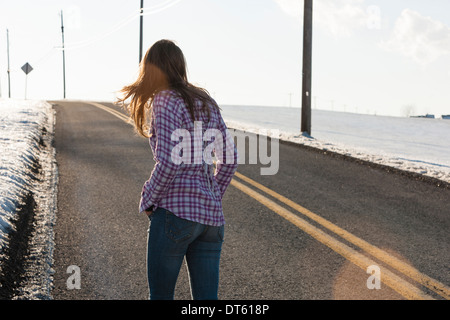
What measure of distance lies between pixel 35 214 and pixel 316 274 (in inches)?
162

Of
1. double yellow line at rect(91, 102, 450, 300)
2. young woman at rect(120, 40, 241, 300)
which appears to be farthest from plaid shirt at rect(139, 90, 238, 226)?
double yellow line at rect(91, 102, 450, 300)

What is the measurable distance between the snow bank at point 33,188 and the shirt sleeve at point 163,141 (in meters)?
2.43

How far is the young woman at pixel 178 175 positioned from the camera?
2.52m

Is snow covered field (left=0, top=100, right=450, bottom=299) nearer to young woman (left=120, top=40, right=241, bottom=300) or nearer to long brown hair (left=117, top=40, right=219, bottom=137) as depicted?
young woman (left=120, top=40, right=241, bottom=300)

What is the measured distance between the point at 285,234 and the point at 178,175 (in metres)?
3.87

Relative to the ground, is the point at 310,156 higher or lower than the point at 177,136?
lower

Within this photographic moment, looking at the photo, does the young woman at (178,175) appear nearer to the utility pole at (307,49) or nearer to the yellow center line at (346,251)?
the yellow center line at (346,251)

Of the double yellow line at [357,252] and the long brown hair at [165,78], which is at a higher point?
the long brown hair at [165,78]

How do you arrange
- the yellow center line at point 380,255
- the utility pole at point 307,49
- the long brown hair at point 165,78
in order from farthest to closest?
the utility pole at point 307,49
the yellow center line at point 380,255
the long brown hair at point 165,78

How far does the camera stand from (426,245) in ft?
19.3

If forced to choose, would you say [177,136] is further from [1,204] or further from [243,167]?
[243,167]

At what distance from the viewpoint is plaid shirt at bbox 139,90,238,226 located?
2494mm

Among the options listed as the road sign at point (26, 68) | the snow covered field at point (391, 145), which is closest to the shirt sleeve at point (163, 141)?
the snow covered field at point (391, 145)
